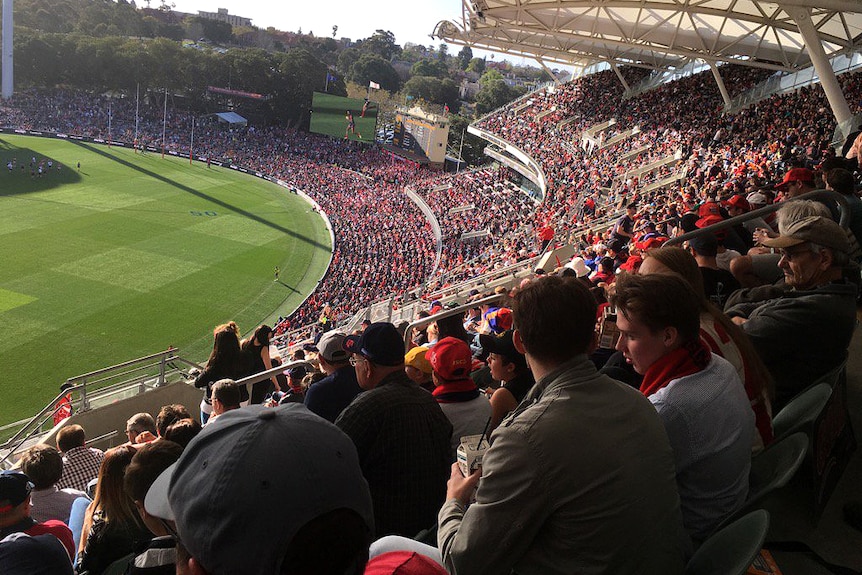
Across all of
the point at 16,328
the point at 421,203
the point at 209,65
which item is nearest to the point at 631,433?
the point at 16,328

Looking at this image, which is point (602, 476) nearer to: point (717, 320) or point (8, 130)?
point (717, 320)

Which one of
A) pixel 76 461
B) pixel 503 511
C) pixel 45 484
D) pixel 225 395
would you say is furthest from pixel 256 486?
pixel 76 461

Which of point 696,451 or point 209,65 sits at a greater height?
point 209,65

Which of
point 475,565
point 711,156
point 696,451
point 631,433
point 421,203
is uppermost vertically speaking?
point 711,156

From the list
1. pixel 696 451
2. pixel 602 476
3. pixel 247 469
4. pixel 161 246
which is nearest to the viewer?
pixel 247 469

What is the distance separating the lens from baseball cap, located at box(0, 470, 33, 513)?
3260 millimetres

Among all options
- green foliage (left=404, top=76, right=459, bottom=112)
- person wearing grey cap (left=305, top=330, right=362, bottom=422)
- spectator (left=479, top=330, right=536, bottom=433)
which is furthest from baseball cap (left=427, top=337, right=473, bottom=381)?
green foliage (left=404, top=76, right=459, bottom=112)

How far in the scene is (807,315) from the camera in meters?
3.14

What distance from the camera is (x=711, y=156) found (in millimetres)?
20469

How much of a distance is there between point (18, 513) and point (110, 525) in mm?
679

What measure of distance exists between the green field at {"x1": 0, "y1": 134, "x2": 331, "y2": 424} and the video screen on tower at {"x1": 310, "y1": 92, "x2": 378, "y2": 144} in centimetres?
1264

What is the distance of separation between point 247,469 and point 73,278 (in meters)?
27.0

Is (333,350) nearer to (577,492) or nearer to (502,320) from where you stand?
(502,320)

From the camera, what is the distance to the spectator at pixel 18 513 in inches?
128
